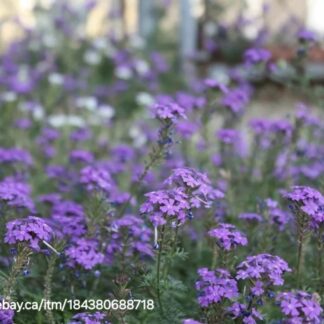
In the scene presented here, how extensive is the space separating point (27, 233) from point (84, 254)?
1.29 ft

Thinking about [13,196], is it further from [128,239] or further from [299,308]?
[299,308]

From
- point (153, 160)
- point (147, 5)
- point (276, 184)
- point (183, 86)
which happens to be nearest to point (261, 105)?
point (183, 86)

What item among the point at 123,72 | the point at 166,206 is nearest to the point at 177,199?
the point at 166,206

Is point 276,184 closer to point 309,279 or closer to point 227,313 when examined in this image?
point 309,279

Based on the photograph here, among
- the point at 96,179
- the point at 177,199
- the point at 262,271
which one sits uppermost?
the point at 96,179

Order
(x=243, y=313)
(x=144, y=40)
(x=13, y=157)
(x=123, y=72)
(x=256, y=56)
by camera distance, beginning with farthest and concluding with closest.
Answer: (x=144, y=40), (x=123, y=72), (x=256, y=56), (x=13, y=157), (x=243, y=313)

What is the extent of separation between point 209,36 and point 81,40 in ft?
7.19

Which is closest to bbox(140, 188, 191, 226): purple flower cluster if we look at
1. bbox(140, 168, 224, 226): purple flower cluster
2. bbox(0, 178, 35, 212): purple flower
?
bbox(140, 168, 224, 226): purple flower cluster

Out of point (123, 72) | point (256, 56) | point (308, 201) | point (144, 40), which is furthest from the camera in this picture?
point (144, 40)

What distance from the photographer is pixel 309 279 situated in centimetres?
Result: 271

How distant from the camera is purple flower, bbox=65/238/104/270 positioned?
2535 millimetres

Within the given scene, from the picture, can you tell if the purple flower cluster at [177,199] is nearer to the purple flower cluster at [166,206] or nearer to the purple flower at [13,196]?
the purple flower cluster at [166,206]

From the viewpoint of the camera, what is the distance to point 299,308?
6.75 ft

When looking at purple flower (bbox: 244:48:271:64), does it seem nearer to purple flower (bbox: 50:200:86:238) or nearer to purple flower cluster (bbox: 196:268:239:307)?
purple flower (bbox: 50:200:86:238)
